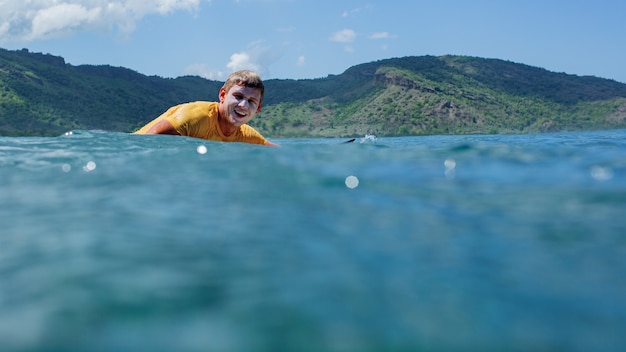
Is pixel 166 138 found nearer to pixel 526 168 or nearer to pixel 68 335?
pixel 526 168

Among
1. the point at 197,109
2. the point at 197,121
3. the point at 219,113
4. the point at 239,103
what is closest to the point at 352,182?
the point at 239,103

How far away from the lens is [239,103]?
8.90m

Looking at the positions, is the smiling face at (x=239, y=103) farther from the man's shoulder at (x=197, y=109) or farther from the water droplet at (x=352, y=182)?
the water droplet at (x=352, y=182)

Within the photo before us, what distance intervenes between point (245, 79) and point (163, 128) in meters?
1.71

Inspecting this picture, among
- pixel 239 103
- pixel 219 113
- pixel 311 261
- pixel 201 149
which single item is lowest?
pixel 311 261

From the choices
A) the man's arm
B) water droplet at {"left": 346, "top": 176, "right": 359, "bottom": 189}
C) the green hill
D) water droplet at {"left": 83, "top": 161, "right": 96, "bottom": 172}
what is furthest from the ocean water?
the green hill

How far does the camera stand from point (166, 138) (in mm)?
8773

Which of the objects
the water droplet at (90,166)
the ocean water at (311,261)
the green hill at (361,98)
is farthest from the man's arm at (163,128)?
the green hill at (361,98)

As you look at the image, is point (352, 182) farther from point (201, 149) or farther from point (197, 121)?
point (197, 121)

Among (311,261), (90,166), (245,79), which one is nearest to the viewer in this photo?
(311,261)

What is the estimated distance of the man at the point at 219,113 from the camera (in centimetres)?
891

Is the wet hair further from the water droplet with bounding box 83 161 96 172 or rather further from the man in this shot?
the water droplet with bounding box 83 161 96 172

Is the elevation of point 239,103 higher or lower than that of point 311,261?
higher

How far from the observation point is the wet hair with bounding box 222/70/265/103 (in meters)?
8.89
